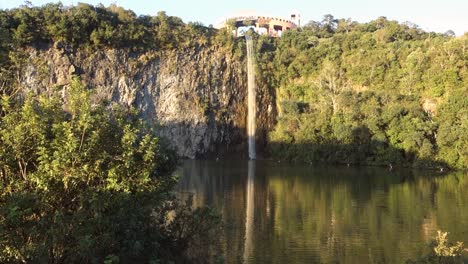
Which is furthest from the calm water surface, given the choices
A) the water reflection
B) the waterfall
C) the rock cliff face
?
the waterfall

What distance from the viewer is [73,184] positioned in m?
11.3

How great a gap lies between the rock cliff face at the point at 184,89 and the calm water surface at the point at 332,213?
72.9ft

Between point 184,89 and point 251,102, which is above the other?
point 184,89

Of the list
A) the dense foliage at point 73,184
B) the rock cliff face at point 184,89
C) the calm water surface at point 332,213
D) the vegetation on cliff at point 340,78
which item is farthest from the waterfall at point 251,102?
the dense foliage at point 73,184

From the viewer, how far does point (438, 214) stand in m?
27.0

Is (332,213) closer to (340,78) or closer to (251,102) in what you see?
(340,78)

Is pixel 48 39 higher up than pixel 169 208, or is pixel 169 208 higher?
pixel 48 39

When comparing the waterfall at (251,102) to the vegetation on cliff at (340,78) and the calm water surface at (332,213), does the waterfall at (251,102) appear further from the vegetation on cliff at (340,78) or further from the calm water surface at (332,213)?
the calm water surface at (332,213)

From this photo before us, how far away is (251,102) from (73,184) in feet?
199

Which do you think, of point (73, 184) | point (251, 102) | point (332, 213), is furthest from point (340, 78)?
point (73, 184)

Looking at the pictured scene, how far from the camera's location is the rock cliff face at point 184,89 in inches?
2520

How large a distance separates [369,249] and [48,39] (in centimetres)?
5034

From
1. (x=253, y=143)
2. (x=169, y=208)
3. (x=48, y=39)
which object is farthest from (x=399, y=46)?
(x=169, y=208)

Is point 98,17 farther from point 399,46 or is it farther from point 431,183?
point 431,183
